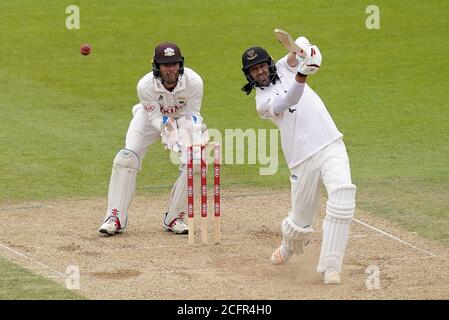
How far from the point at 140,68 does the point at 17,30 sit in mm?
3392

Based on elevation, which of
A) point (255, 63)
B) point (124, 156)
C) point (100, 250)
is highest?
point (255, 63)

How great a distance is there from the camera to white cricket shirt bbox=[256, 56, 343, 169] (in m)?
10.8

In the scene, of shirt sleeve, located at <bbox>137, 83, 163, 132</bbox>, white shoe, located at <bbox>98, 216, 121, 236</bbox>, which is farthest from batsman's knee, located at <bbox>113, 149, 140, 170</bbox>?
white shoe, located at <bbox>98, 216, 121, 236</bbox>

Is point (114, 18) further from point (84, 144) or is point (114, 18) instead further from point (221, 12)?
point (84, 144)

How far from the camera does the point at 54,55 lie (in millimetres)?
22156

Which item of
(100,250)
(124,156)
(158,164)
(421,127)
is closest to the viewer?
(100,250)

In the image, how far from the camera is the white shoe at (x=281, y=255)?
37.3 feet

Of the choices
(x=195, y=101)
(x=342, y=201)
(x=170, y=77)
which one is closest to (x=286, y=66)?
(x=342, y=201)

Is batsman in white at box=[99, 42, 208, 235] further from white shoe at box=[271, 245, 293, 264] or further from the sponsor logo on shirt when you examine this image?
white shoe at box=[271, 245, 293, 264]

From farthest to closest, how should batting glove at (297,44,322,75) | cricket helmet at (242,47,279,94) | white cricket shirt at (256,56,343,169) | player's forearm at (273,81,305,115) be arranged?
1. cricket helmet at (242,47,279,94)
2. white cricket shirt at (256,56,343,169)
3. player's forearm at (273,81,305,115)
4. batting glove at (297,44,322,75)

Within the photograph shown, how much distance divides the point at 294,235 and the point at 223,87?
930cm

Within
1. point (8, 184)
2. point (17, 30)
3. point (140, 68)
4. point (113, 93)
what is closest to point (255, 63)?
point (8, 184)

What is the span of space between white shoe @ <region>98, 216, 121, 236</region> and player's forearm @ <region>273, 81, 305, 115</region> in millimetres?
2733

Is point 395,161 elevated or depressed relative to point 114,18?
depressed
